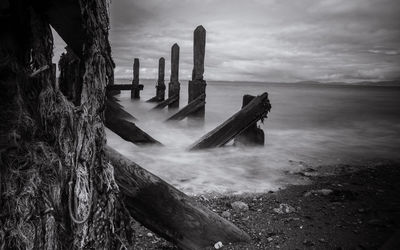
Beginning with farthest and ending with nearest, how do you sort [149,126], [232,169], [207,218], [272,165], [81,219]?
[149,126] → [272,165] → [232,169] → [207,218] → [81,219]

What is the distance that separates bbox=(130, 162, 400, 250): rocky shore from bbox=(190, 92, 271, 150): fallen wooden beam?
144 centimetres

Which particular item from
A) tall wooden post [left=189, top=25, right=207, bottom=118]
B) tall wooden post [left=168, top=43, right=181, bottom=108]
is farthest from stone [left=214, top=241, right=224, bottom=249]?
tall wooden post [left=168, top=43, right=181, bottom=108]

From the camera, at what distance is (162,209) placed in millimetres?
1884

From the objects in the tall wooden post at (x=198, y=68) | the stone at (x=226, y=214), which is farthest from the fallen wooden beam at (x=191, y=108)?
the stone at (x=226, y=214)

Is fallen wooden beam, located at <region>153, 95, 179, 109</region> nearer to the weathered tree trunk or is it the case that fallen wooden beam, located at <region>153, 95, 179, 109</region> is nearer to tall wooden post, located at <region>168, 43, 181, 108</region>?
tall wooden post, located at <region>168, 43, 181, 108</region>

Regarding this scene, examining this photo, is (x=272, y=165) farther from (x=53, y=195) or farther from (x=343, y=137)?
(x=343, y=137)

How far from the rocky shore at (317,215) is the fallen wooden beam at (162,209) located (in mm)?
180

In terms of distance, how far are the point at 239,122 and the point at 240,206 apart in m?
2.23

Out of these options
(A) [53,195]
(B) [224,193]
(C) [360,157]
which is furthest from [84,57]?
(C) [360,157]

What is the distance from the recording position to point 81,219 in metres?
1.32

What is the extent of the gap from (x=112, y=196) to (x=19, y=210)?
0.39m

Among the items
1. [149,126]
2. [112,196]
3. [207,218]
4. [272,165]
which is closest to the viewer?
[112,196]

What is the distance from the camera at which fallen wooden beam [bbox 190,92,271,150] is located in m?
5.11

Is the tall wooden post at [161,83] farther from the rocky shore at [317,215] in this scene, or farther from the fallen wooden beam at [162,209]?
the fallen wooden beam at [162,209]
